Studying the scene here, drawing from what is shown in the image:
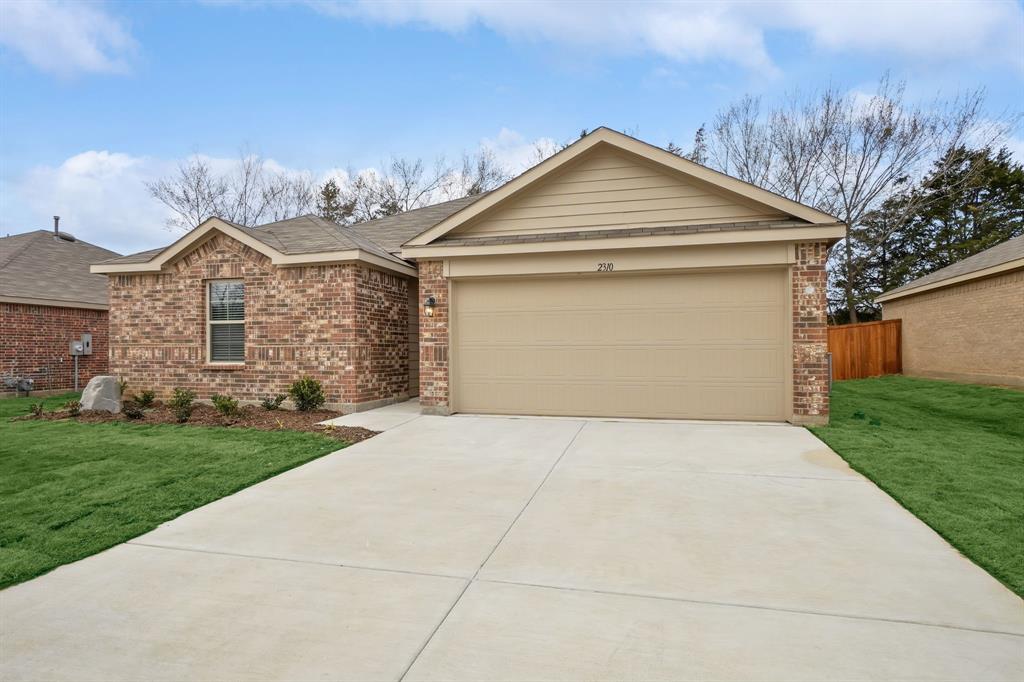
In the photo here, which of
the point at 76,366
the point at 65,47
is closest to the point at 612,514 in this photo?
the point at 76,366

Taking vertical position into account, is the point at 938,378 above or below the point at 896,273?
below

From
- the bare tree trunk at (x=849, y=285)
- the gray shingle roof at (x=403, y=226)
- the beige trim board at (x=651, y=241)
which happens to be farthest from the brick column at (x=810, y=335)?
the bare tree trunk at (x=849, y=285)

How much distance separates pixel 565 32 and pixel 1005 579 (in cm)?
1479

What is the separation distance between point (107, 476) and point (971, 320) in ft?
65.1

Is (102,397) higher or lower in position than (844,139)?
lower

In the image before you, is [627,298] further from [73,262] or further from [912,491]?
[73,262]

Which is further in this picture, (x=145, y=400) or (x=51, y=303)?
(x=51, y=303)

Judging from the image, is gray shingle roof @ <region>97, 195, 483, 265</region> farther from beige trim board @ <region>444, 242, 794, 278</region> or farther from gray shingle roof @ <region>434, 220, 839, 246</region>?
beige trim board @ <region>444, 242, 794, 278</region>

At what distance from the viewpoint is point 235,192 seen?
2856cm

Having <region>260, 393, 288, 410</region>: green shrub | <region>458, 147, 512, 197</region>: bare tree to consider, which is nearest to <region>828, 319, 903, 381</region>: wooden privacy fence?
<region>260, 393, 288, 410</region>: green shrub

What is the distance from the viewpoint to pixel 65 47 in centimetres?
1386

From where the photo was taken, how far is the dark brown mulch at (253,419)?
8125 millimetres

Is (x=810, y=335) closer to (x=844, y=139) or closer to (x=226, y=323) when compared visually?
(x=226, y=323)

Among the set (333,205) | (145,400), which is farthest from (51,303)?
(333,205)
